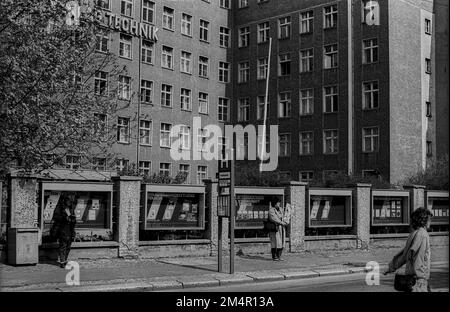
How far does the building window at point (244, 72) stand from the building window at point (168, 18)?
9.42 metres

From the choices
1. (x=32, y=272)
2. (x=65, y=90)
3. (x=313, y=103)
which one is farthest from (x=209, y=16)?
(x=32, y=272)

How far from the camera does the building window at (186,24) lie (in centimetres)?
5401

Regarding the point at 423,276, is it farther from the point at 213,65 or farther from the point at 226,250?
the point at 213,65

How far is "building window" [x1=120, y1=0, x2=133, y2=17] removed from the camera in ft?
163

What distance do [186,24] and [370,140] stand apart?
1906 cm

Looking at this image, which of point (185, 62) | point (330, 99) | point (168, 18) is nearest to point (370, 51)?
point (330, 99)

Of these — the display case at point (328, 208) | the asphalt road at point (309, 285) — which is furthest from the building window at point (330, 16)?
the asphalt road at point (309, 285)

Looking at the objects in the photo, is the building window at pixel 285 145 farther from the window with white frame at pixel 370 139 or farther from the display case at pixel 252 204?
the display case at pixel 252 204

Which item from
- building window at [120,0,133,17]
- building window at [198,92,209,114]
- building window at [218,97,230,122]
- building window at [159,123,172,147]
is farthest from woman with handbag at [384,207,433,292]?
building window at [218,97,230,122]

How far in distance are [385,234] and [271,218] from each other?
25.0 feet

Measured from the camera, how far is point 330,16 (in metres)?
52.7

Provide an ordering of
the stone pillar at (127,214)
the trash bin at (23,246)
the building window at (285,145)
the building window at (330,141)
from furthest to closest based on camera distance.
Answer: the building window at (285,145) < the building window at (330,141) < the stone pillar at (127,214) < the trash bin at (23,246)

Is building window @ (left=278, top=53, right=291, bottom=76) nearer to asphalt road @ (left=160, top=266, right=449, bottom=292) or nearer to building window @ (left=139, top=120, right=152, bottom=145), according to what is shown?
building window @ (left=139, top=120, right=152, bottom=145)
